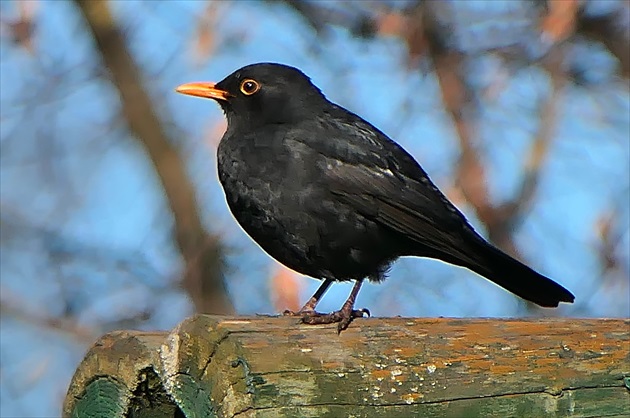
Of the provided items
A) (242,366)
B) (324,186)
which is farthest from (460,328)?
(324,186)

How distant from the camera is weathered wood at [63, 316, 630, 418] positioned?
2.36 m

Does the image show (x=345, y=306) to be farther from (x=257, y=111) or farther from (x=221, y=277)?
(x=221, y=277)

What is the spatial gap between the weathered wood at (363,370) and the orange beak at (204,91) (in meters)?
1.89

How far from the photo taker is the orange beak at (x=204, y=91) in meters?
4.50

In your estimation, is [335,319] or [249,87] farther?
[249,87]

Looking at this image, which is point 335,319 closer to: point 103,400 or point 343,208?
point 103,400

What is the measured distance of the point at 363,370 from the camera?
8.27 ft

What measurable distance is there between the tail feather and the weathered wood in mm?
993

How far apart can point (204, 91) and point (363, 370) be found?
2.31 meters

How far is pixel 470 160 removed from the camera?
725 centimetres


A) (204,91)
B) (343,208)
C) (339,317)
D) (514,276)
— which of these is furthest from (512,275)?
(204,91)

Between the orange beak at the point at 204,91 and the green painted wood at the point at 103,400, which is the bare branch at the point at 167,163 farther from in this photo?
the green painted wood at the point at 103,400

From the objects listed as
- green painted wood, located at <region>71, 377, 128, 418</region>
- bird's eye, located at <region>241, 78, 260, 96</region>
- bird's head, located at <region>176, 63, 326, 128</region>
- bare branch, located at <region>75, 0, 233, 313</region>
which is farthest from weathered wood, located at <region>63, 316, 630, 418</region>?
bare branch, located at <region>75, 0, 233, 313</region>

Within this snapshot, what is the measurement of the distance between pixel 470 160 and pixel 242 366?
5.11m
